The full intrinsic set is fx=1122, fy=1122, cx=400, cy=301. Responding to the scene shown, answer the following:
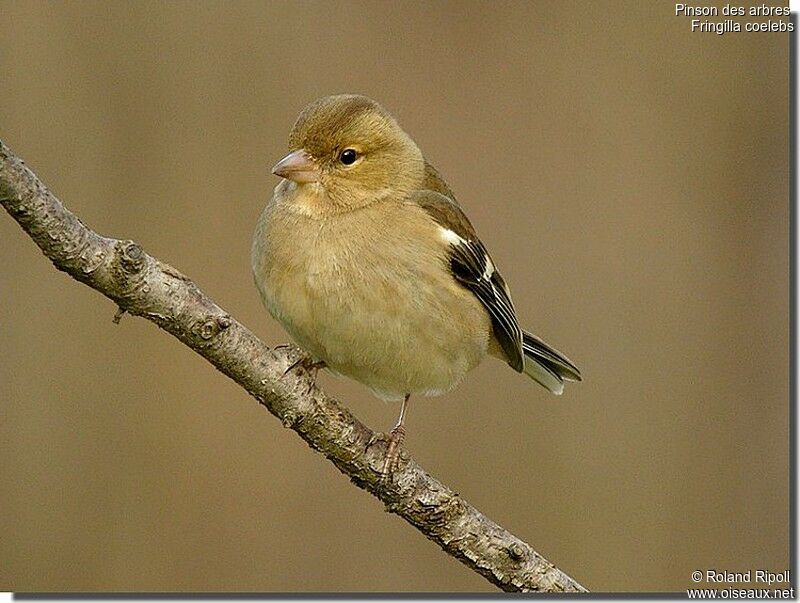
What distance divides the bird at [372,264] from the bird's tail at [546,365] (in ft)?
1.03

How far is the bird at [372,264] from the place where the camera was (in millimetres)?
3027

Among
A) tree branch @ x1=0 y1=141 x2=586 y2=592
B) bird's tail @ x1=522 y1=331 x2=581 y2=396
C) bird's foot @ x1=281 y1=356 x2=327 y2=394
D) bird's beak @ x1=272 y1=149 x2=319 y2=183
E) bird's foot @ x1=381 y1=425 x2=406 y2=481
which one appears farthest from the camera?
bird's tail @ x1=522 y1=331 x2=581 y2=396

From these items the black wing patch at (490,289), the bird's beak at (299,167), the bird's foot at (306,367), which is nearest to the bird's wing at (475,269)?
the black wing patch at (490,289)

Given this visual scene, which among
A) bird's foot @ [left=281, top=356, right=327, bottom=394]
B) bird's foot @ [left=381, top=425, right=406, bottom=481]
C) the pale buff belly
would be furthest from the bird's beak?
bird's foot @ [left=381, top=425, right=406, bottom=481]

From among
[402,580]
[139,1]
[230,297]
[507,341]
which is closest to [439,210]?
[507,341]

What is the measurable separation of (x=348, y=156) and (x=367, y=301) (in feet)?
1.73

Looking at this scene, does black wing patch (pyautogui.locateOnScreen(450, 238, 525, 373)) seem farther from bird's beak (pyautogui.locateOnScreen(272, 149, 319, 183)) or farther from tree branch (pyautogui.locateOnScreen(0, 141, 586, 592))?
tree branch (pyautogui.locateOnScreen(0, 141, 586, 592))

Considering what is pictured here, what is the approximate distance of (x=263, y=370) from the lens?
2.59 m

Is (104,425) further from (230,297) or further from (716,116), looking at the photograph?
(716,116)

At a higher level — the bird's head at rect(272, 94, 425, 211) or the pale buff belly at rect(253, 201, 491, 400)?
the bird's head at rect(272, 94, 425, 211)

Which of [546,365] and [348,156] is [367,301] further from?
[546,365]

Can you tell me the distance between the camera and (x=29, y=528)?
169 inches

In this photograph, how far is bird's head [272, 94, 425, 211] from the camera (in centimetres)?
323

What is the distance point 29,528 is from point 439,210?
2101 millimetres
